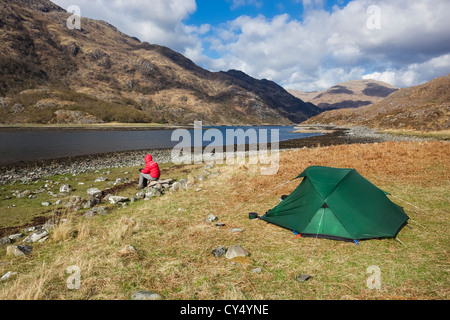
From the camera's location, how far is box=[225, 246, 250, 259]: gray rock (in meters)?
6.92

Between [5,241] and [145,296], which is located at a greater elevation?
[145,296]

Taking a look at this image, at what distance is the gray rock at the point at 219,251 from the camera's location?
701 centimetres

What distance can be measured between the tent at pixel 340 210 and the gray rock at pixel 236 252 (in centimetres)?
237

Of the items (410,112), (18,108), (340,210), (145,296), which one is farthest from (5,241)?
(18,108)

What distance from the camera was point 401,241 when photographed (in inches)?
289

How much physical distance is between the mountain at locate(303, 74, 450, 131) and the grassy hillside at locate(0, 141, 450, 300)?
91419mm

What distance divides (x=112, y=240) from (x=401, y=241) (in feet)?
32.2

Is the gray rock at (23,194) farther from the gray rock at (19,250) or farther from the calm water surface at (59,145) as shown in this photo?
the calm water surface at (59,145)

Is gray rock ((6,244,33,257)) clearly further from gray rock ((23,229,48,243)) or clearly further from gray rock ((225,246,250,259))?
gray rock ((225,246,250,259))

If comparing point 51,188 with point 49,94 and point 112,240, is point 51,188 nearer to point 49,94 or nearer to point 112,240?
point 112,240

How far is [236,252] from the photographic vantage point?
6.98 m

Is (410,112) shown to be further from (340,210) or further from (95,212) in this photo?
(95,212)

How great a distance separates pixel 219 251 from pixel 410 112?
131972mm

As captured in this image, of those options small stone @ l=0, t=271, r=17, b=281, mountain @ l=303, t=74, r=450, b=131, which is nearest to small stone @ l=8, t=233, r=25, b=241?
small stone @ l=0, t=271, r=17, b=281
